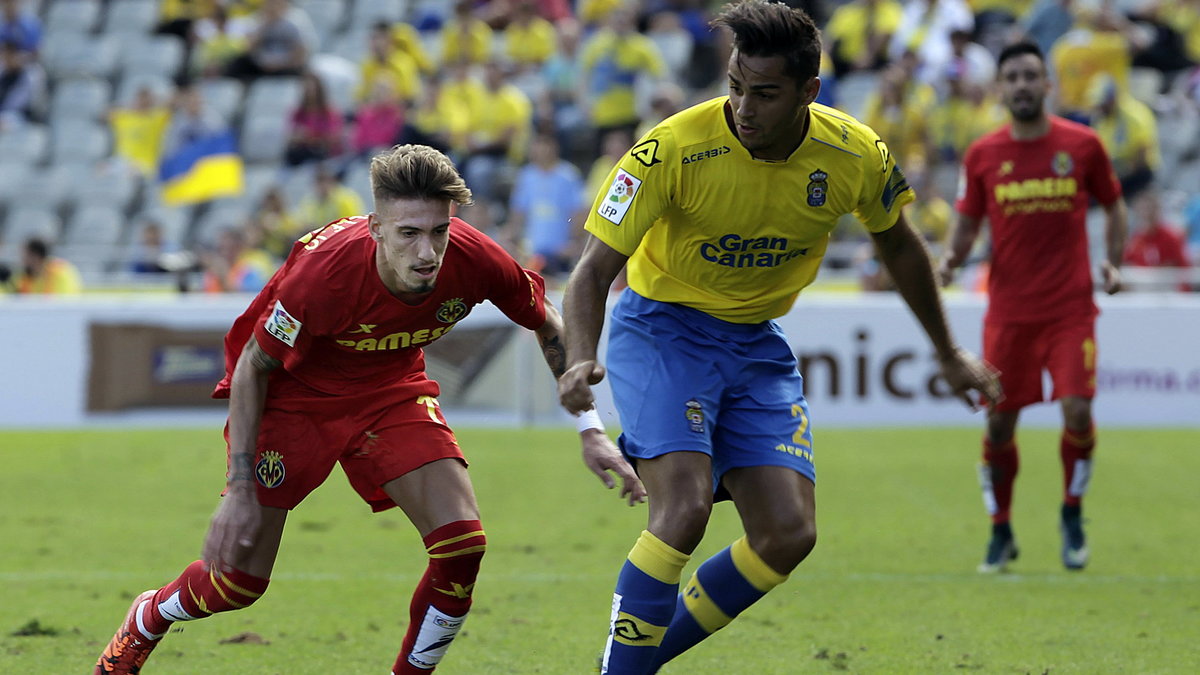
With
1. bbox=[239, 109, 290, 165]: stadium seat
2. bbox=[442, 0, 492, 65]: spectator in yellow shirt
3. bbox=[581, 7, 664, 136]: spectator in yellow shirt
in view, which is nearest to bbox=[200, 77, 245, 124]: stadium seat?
bbox=[239, 109, 290, 165]: stadium seat

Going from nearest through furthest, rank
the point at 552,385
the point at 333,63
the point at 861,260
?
1. the point at 552,385
2. the point at 861,260
3. the point at 333,63

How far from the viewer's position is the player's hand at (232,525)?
4562 millimetres

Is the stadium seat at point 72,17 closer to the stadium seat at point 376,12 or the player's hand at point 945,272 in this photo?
the stadium seat at point 376,12

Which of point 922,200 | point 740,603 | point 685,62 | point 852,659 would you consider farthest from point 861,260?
point 740,603

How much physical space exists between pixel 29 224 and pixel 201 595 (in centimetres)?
1540

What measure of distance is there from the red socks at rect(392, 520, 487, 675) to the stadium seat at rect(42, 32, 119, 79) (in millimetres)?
18386

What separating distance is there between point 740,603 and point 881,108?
12.3 metres

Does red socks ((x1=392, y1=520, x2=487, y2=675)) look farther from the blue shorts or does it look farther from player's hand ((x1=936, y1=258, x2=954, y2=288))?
player's hand ((x1=936, y1=258, x2=954, y2=288))

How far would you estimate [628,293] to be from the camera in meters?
5.34

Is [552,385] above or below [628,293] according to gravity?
below

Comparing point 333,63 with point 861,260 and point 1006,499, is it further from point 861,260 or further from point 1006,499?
point 1006,499

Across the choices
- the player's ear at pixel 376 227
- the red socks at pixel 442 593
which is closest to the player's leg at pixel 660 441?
the red socks at pixel 442 593

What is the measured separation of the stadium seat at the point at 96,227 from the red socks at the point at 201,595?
48.0ft

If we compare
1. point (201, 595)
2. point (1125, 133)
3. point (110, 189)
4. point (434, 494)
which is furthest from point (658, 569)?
point (110, 189)
